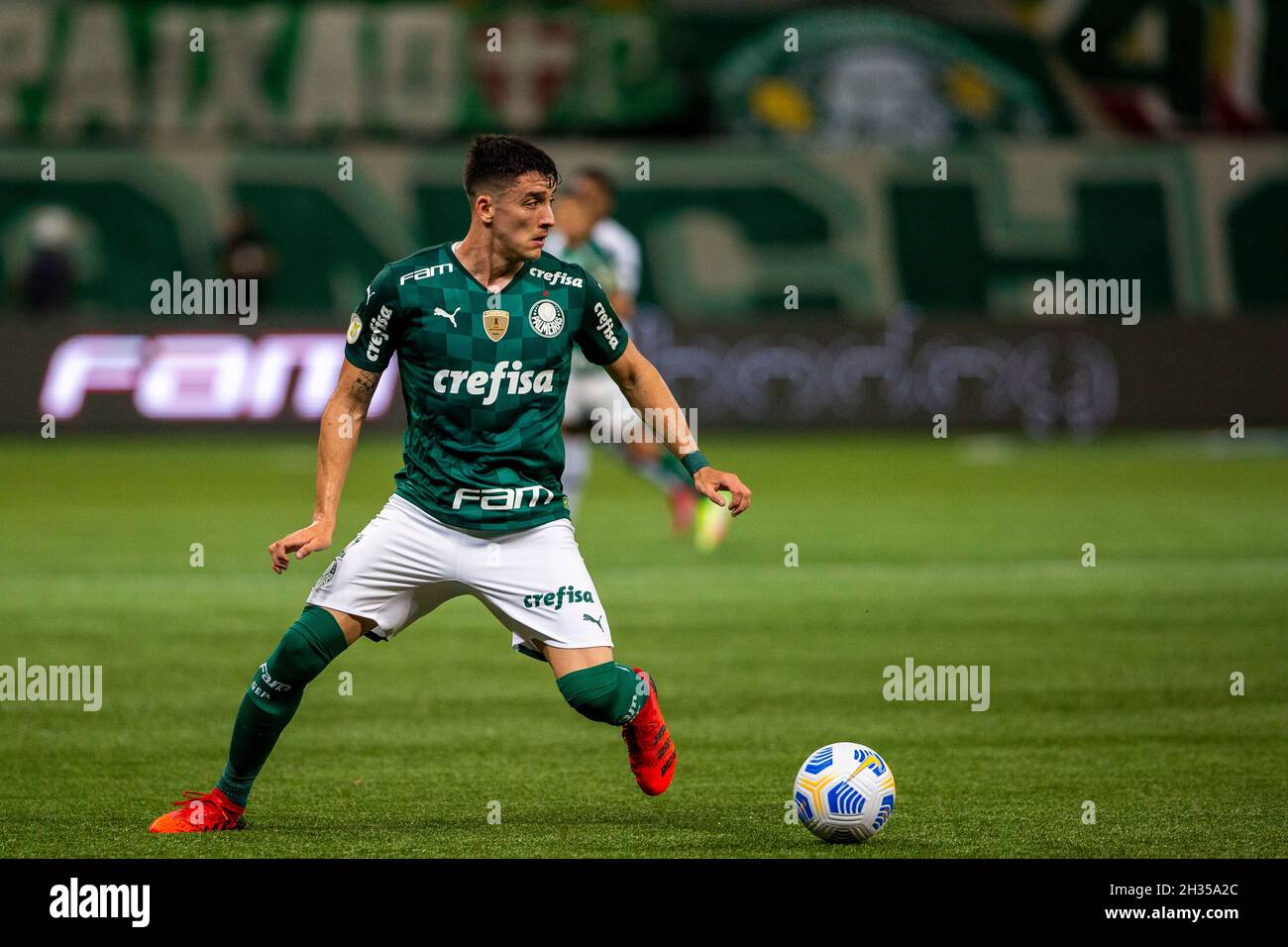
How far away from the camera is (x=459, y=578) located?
675cm

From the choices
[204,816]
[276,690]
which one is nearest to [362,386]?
[276,690]

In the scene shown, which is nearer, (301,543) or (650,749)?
(301,543)

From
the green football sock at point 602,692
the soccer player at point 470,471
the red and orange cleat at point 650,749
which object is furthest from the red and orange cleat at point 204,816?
the red and orange cleat at point 650,749

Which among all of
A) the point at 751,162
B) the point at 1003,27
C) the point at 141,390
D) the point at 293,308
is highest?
the point at 1003,27

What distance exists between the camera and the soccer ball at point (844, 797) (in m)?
6.69

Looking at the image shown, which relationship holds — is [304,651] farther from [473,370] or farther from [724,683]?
[724,683]

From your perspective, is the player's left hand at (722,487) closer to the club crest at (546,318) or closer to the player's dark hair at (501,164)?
the club crest at (546,318)

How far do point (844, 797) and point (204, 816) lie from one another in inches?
85.0

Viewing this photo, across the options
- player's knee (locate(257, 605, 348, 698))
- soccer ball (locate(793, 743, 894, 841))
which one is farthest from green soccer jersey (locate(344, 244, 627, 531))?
soccer ball (locate(793, 743, 894, 841))

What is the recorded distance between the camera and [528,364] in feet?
22.2

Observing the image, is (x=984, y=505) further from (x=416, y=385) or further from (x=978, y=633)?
(x=416, y=385)

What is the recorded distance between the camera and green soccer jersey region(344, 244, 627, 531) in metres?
6.71
